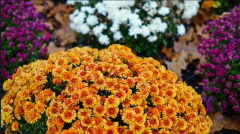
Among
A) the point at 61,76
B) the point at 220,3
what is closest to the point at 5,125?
the point at 61,76

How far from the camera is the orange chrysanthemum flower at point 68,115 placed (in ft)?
6.81

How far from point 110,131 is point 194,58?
2.02 m

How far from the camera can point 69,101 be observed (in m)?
2.13

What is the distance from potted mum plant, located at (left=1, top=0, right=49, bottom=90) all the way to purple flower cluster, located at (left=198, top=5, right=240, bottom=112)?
5.26 ft

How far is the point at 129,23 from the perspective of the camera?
3.57 m

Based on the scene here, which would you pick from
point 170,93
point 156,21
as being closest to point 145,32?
point 156,21

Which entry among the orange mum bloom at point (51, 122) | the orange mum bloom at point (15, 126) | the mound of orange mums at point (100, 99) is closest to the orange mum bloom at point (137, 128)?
the mound of orange mums at point (100, 99)

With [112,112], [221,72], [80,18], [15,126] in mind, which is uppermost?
[80,18]

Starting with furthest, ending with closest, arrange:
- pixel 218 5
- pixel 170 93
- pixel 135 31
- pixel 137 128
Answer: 1. pixel 218 5
2. pixel 135 31
3. pixel 170 93
4. pixel 137 128

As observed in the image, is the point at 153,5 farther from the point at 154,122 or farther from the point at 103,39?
the point at 154,122

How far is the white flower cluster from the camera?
3543 mm

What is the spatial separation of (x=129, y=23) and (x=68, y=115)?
1708 mm

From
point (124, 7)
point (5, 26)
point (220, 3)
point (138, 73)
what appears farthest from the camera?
point (220, 3)

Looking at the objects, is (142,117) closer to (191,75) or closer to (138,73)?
(138,73)
